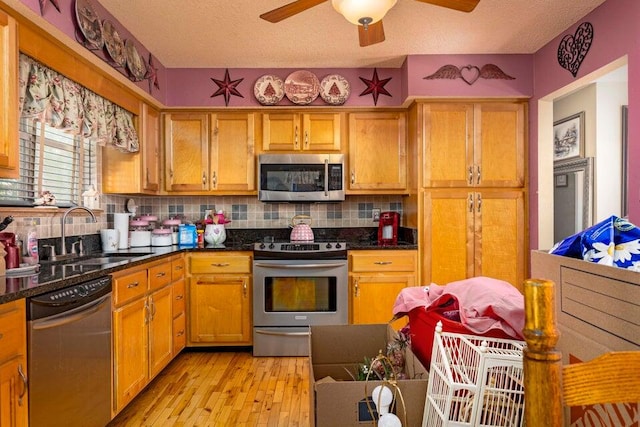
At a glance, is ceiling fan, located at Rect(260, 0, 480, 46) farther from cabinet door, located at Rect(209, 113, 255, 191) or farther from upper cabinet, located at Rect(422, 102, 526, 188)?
cabinet door, located at Rect(209, 113, 255, 191)

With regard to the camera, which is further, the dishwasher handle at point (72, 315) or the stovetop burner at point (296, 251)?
the stovetop burner at point (296, 251)

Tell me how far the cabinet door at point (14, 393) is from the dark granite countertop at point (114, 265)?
24 cm

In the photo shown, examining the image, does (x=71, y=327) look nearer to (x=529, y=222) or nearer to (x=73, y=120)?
(x=73, y=120)

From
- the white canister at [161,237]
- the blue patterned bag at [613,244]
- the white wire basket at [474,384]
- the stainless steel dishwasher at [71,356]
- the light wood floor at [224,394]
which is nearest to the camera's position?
the blue patterned bag at [613,244]

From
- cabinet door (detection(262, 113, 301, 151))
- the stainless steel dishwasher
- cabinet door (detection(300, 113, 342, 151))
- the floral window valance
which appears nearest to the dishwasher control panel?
the stainless steel dishwasher

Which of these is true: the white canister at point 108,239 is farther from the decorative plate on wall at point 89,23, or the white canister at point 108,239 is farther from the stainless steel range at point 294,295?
the decorative plate on wall at point 89,23

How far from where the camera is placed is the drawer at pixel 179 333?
3197mm

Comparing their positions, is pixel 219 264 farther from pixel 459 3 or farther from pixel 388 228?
pixel 459 3

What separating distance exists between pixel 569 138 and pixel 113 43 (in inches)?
153

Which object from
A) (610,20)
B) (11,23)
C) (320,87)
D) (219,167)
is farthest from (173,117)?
(610,20)

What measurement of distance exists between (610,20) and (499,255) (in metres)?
1.79

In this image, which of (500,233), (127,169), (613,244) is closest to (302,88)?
(127,169)

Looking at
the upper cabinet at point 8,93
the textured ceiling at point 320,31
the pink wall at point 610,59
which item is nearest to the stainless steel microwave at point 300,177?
the textured ceiling at point 320,31

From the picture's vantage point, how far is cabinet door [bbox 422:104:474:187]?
3443 millimetres
